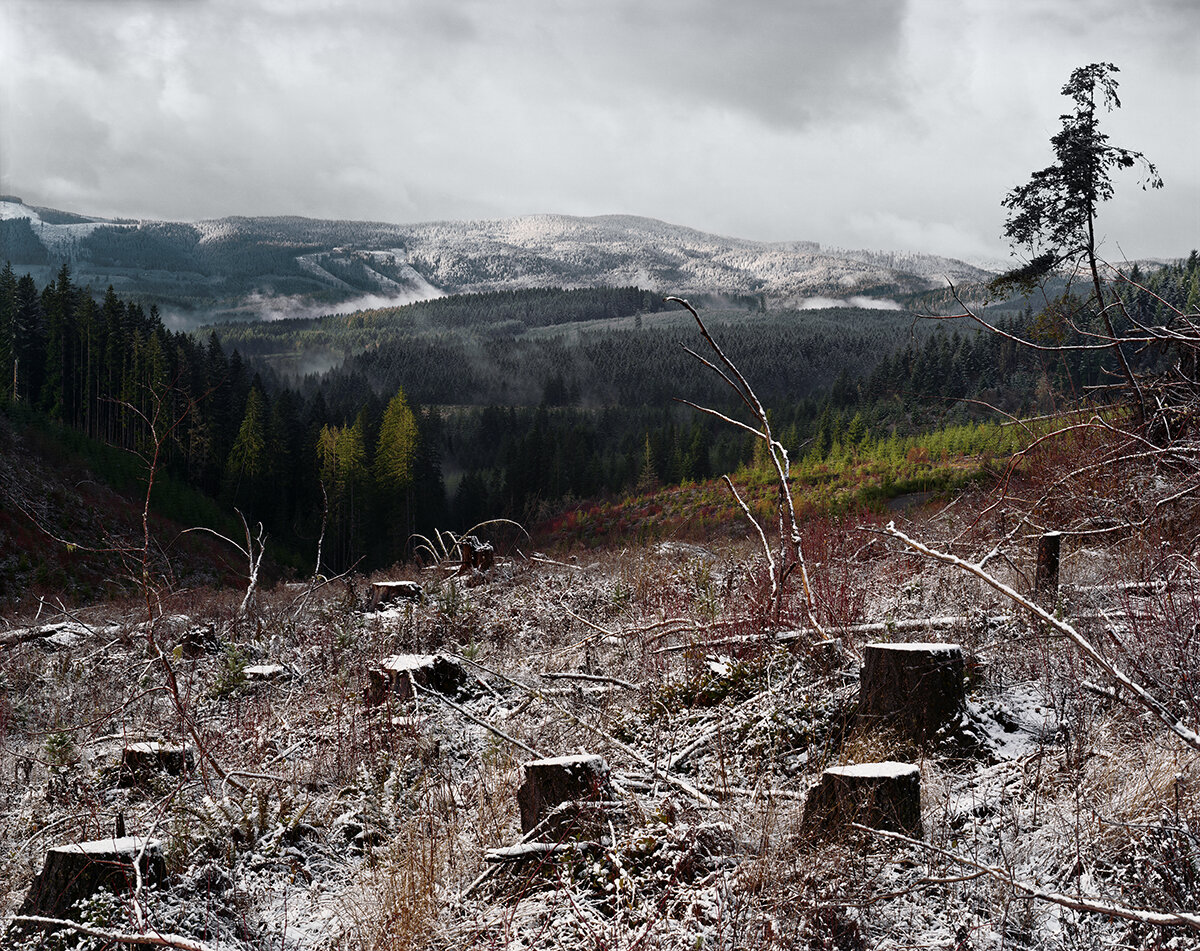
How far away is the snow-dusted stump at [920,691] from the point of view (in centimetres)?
388

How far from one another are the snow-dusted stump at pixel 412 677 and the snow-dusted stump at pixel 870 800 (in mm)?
2978

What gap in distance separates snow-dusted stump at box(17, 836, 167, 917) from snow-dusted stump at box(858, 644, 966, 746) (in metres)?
3.32

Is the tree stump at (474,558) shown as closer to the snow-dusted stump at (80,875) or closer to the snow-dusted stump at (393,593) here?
the snow-dusted stump at (393,593)

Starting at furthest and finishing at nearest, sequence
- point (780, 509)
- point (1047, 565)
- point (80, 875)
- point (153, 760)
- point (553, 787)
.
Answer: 1. point (780, 509)
2. point (1047, 565)
3. point (153, 760)
4. point (553, 787)
5. point (80, 875)

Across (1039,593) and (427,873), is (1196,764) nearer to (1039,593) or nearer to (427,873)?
(1039,593)

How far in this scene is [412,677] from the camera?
5.64 metres

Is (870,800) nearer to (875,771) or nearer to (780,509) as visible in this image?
(875,771)

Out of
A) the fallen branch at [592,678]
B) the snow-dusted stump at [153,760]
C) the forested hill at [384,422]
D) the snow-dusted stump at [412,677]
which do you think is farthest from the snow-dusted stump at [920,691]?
the forested hill at [384,422]

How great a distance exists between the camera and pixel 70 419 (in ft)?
161

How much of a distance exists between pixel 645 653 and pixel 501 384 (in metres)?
126

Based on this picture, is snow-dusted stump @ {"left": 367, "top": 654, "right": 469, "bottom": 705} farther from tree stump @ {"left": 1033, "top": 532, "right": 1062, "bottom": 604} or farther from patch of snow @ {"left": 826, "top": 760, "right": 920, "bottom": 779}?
tree stump @ {"left": 1033, "top": 532, "right": 1062, "bottom": 604}

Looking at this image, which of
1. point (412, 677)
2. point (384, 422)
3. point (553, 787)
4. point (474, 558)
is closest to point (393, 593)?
point (474, 558)

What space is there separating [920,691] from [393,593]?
7.43 metres

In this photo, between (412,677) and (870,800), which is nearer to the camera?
(870,800)
